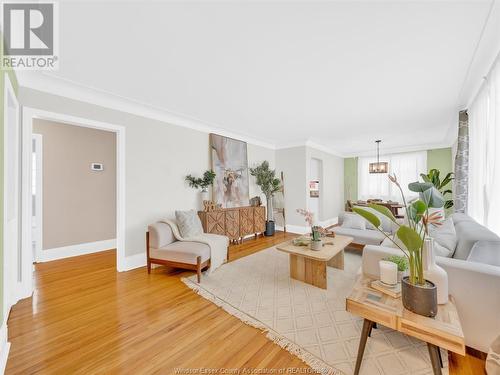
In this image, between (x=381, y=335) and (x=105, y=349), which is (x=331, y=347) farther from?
(x=105, y=349)

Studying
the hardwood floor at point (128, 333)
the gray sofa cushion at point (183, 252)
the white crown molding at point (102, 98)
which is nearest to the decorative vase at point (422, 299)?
the hardwood floor at point (128, 333)

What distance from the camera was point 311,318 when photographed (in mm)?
2055

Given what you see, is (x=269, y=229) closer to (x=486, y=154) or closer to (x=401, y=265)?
(x=401, y=265)

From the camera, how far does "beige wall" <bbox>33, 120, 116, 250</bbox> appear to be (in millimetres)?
3771

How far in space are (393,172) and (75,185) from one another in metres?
8.81

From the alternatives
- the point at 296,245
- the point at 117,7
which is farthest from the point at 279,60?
the point at 296,245

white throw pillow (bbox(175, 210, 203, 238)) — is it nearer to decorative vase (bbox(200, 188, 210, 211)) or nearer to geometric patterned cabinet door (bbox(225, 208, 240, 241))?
decorative vase (bbox(200, 188, 210, 211))

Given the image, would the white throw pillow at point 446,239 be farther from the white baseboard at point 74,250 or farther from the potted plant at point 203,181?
the white baseboard at point 74,250

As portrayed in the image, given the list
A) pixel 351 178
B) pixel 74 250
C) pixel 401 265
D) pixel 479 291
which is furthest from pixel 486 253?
pixel 351 178

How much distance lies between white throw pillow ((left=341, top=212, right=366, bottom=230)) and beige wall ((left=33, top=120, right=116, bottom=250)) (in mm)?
5009

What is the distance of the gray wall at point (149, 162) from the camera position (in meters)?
3.04

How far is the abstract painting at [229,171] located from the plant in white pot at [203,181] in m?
0.26

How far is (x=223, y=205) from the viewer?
15.9 ft

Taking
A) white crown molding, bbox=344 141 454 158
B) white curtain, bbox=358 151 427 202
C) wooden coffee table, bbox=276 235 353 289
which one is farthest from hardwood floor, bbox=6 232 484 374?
white crown molding, bbox=344 141 454 158
